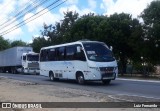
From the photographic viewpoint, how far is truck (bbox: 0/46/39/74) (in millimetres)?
48000

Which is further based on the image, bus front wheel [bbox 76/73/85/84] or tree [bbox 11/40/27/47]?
tree [bbox 11/40/27/47]

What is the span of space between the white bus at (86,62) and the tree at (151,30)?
1364 centimetres

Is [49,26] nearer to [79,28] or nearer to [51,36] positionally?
[51,36]

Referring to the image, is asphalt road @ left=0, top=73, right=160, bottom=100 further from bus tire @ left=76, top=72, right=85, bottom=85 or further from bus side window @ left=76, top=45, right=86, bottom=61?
bus side window @ left=76, top=45, right=86, bottom=61

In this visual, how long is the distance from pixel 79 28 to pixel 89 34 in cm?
382

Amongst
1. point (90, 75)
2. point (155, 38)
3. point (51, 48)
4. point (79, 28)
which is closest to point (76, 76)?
point (90, 75)

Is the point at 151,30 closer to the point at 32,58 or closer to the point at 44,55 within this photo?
the point at 44,55

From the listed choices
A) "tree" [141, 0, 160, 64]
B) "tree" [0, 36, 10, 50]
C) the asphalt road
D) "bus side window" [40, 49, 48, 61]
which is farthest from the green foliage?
"tree" [0, 36, 10, 50]

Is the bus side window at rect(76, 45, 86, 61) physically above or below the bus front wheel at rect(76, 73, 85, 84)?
above

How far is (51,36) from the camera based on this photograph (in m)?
68.1

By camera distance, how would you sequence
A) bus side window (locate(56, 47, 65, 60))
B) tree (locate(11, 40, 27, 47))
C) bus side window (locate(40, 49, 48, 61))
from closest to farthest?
bus side window (locate(56, 47, 65, 60)) < bus side window (locate(40, 49, 48, 61)) < tree (locate(11, 40, 27, 47))

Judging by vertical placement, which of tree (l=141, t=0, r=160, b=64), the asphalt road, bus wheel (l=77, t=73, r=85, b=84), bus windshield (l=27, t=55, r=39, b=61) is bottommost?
the asphalt road

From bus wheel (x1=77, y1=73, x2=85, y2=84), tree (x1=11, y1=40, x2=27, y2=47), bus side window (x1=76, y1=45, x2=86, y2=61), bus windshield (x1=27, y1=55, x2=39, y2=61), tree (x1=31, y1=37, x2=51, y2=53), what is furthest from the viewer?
tree (x1=11, y1=40, x2=27, y2=47)

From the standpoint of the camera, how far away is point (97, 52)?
966 inches
